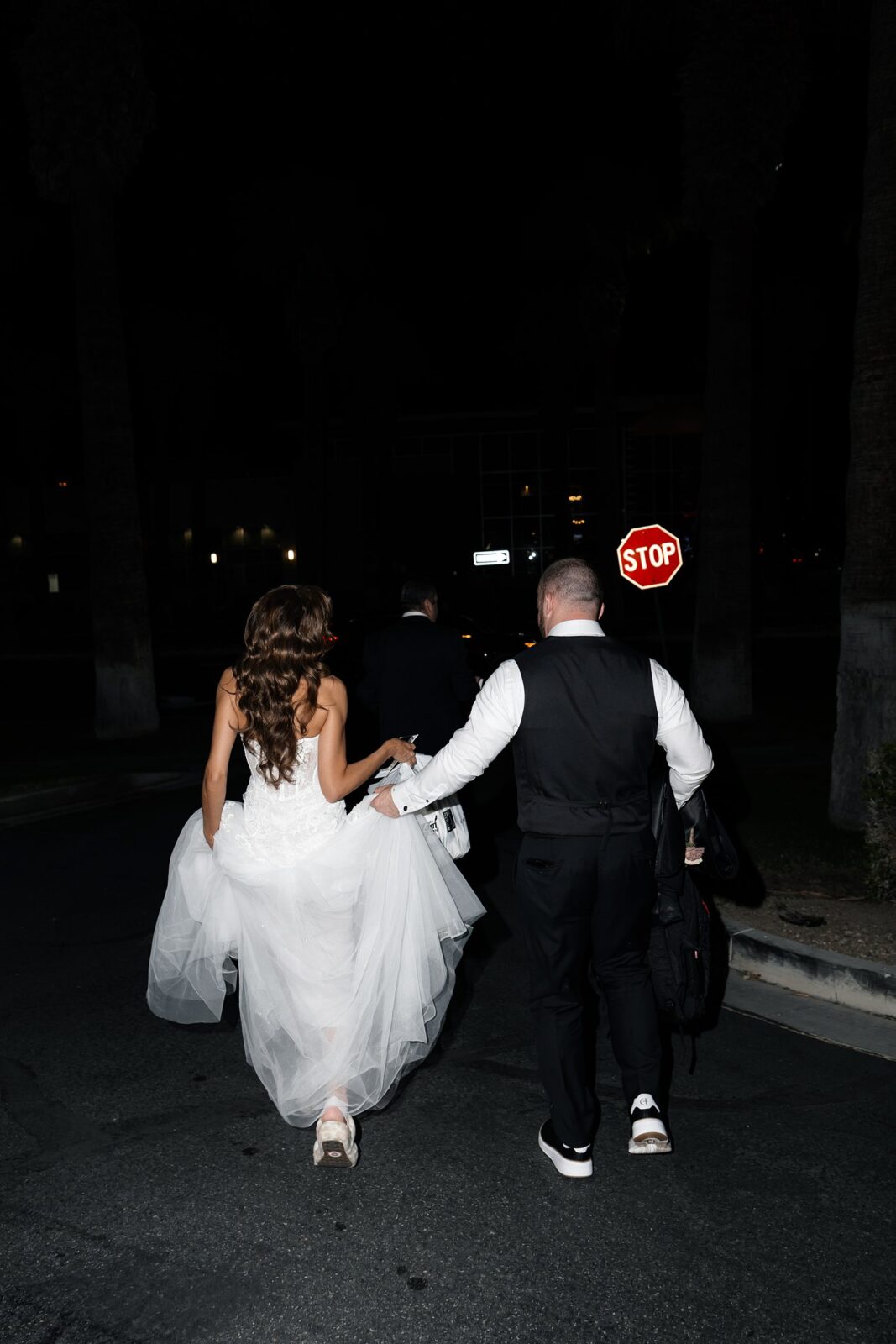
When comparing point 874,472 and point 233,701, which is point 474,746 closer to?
point 233,701

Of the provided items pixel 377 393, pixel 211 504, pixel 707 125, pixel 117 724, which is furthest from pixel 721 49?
pixel 211 504

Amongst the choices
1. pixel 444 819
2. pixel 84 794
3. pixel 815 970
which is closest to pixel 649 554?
pixel 84 794

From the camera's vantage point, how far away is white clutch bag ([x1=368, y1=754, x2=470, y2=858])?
5.14 metres

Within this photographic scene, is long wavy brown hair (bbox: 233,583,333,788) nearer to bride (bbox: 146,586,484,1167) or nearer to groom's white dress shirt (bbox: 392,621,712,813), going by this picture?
bride (bbox: 146,586,484,1167)

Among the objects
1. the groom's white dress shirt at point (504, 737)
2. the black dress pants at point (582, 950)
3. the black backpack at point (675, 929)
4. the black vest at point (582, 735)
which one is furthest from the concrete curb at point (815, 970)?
the black vest at point (582, 735)

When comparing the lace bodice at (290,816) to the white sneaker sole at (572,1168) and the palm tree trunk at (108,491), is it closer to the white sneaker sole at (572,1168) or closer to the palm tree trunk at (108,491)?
the white sneaker sole at (572,1168)

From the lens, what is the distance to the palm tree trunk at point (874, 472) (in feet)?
28.3

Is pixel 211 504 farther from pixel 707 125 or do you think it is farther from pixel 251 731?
pixel 251 731

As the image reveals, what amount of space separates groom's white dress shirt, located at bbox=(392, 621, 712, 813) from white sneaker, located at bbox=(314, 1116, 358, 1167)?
1180 mm

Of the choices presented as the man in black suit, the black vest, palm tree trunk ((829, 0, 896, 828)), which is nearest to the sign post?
palm tree trunk ((829, 0, 896, 828))

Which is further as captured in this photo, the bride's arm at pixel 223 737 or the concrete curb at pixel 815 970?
the concrete curb at pixel 815 970

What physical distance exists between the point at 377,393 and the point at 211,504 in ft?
89.7

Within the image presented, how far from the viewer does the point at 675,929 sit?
4430 mm

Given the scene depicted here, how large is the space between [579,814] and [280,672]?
123 centimetres
